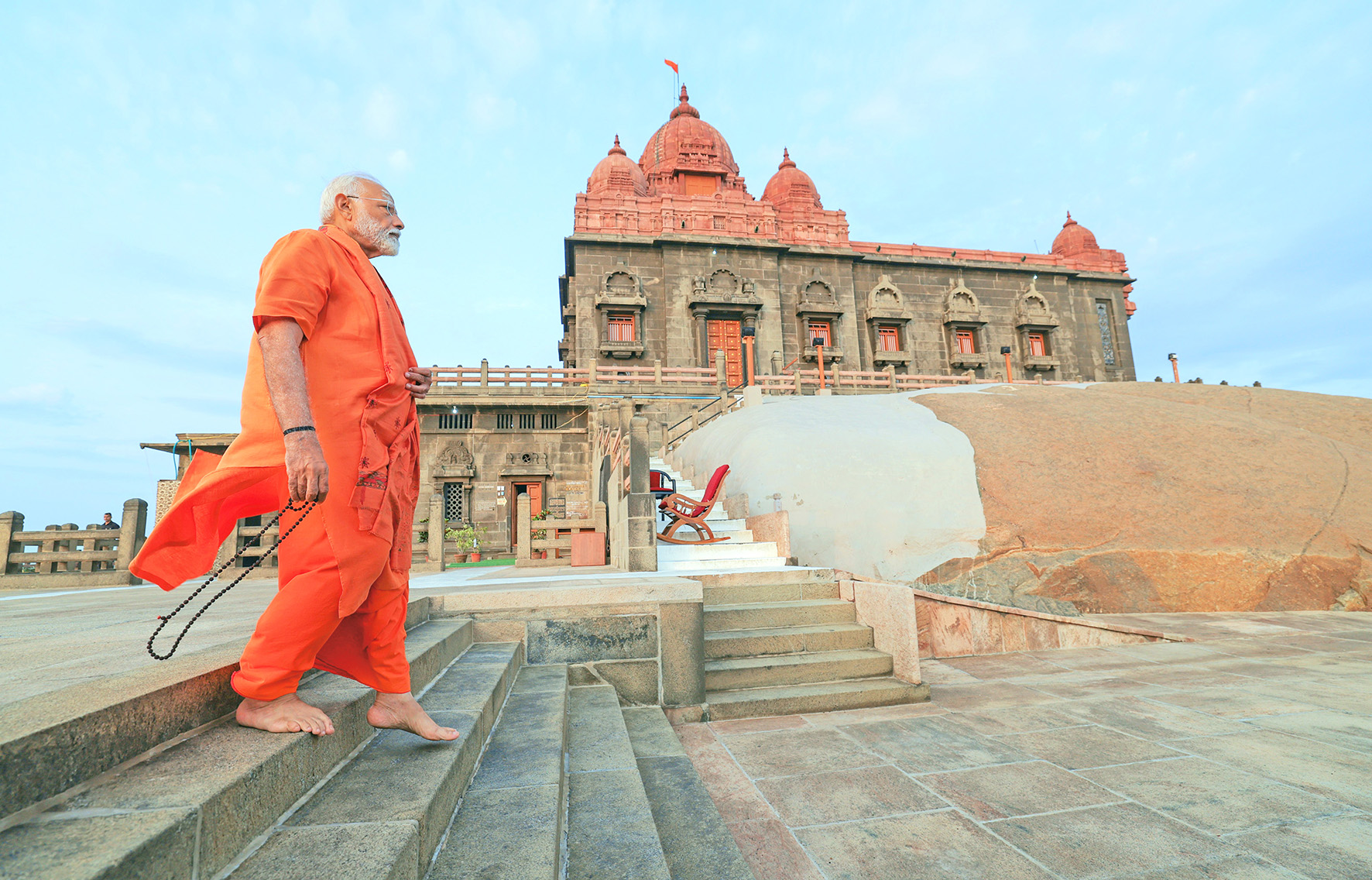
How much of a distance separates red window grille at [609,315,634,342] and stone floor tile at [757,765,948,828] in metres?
18.6

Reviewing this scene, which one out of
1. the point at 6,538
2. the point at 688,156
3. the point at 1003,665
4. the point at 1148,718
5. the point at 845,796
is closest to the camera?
the point at 845,796

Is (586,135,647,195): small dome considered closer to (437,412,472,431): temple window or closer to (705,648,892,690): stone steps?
(437,412,472,431): temple window

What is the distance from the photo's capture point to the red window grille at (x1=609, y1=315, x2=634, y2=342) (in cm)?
2039

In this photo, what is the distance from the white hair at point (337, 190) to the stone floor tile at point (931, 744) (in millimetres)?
3257

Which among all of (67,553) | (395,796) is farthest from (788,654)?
(67,553)

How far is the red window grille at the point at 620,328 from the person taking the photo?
2039 cm

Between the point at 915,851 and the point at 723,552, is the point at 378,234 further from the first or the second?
the point at 723,552

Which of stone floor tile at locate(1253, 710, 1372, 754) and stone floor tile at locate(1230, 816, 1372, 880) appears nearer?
stone floor tile at locate(1230, 816, 1372, 880)

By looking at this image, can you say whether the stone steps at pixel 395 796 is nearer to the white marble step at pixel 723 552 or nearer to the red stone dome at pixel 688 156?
the white marble step at pixel 723 552

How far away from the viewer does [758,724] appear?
3412 mm

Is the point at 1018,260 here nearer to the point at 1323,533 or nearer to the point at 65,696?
the point at 1323,533

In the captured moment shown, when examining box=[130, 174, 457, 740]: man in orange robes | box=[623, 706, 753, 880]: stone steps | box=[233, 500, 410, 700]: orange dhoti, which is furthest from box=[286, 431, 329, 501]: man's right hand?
box=[623, 706, 753, 880]: stone steps

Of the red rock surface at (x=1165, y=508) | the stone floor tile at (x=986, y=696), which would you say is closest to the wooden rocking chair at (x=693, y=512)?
the red rock surface at (x=1165, y=508)

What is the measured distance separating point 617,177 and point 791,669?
21.9 m
